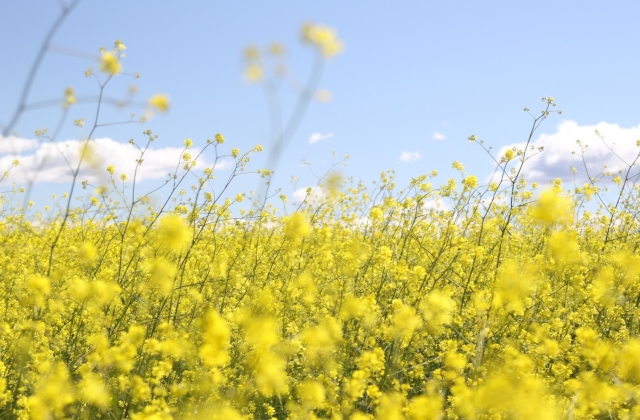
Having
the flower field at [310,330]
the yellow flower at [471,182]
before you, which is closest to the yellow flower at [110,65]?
the flower field at [310,330]

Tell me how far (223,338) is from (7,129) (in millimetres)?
1262

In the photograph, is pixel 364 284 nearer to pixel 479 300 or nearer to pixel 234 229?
pixel 479 300

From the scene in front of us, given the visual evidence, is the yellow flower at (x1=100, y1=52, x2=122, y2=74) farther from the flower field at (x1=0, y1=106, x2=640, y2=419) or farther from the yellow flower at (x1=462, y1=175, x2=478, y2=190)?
the yellow flower at (x1=462, y1=175, x2=478, y2=190)

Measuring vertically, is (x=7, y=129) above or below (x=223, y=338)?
above

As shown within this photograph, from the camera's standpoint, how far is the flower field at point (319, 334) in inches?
115

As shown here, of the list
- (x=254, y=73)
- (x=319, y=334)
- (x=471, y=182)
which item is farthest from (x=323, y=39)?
(x=471, y=182)

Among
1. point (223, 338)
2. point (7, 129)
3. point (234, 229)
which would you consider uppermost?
point (234, 229)

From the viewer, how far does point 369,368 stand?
299cm

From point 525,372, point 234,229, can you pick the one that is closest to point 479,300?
point 525,372

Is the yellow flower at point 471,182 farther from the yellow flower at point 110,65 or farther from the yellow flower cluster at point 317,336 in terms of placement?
the yellow flower at point 110,65

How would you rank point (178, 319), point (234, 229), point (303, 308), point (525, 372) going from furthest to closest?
1. point (234, 229)
2. point (303, 308)
3. point (178, 319)
4. point (525, 372)

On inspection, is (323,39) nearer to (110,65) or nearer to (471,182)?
(110,65)

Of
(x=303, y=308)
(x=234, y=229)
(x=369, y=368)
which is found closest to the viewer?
(x=369, y=368)

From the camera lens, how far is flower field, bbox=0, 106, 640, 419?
291 centimetres
